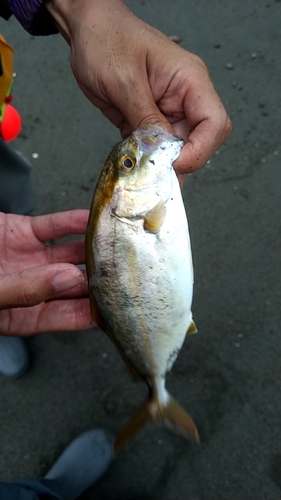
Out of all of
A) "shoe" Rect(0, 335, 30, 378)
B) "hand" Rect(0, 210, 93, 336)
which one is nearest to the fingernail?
"hand" Rect(0, 210, 93, 336)

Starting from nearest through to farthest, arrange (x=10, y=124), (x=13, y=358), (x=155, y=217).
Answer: (x=155, y=217)
(x=13, y=358)
(x=10, y=124)

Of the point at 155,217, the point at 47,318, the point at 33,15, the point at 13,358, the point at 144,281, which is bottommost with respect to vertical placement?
the point at 13,358

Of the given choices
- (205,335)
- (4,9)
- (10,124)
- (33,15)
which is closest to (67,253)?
(205,335)

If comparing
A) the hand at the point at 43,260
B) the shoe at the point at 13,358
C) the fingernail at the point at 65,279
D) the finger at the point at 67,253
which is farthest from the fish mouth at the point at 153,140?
the shoe at the point at 13,358

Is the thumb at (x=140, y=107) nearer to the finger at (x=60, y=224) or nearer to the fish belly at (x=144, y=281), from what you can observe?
the fish belly at (x=144, y=281)

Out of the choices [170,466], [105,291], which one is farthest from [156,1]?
[170,466]

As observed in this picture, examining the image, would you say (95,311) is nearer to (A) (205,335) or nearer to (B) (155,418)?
(B) (155,418)

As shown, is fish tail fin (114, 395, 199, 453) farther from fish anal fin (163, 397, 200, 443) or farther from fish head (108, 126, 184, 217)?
fish head (108, 126, 184, 217)
